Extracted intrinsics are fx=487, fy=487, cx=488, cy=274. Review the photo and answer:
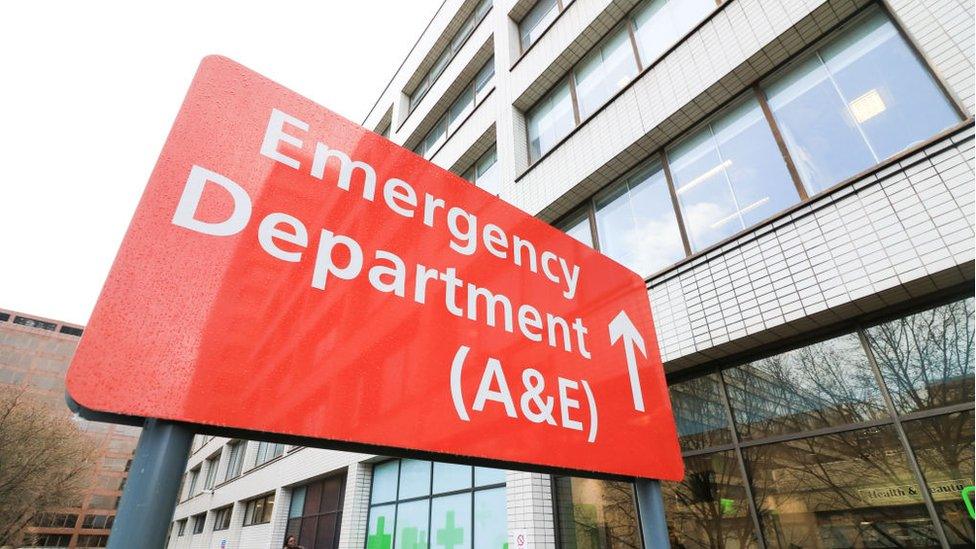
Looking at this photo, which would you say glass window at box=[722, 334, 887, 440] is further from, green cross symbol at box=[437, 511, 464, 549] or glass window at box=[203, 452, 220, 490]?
glass window at box=[203, 452, 220, 490]

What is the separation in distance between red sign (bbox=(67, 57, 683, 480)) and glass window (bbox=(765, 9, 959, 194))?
4.20 metres

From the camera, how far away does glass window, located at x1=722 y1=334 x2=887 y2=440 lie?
4.26 m

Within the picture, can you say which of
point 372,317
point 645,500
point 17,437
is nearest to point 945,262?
point 645,500

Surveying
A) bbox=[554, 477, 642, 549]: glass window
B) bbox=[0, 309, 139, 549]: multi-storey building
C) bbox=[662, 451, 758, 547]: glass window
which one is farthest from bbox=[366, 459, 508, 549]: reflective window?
bbox=[0, 309, 139, 549]: multi-storey building

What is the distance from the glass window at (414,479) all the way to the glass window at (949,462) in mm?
7099

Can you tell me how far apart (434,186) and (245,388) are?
0.96 metres

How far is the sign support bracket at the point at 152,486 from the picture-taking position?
0.87 m

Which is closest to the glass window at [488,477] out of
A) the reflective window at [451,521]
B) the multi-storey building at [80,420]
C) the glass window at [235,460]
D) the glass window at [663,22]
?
the reflective window at [451,521]

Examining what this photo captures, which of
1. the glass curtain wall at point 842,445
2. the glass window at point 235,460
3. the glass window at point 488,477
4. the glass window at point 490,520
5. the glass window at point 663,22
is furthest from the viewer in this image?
the glass window at point 235,460

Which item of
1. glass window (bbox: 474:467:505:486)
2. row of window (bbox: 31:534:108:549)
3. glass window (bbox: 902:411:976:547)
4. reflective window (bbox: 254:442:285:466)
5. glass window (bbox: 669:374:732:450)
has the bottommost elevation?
row of window (bbox: 31:534:108:549)

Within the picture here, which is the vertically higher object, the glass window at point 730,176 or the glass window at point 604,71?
the glass window at point 604,71

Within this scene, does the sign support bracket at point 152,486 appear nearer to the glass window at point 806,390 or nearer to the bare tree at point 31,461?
the glass window at point 806,390

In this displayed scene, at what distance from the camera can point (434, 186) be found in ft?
5.75

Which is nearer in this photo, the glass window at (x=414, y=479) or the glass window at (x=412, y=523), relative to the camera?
the glass window at (x=412, y=523)
